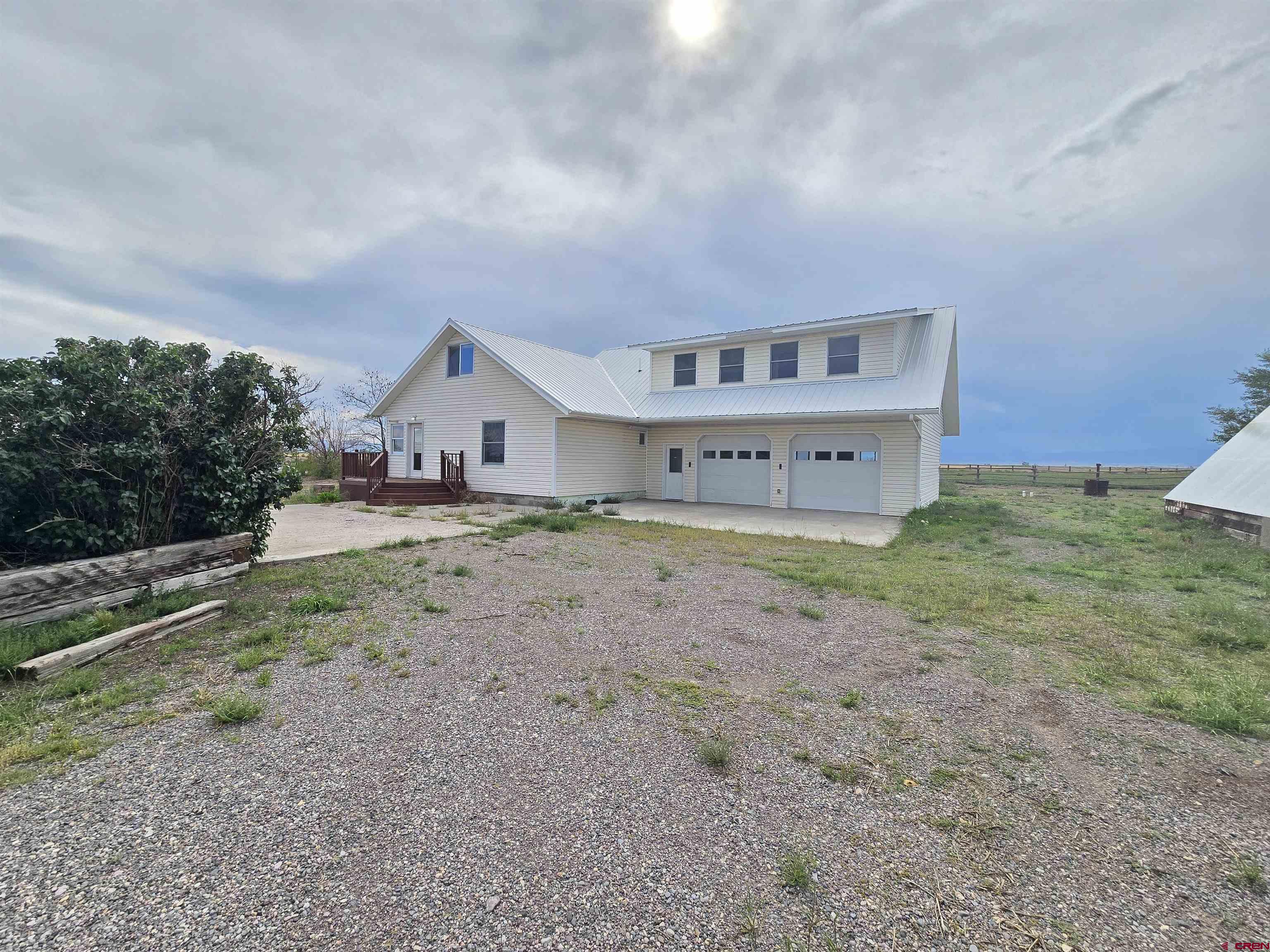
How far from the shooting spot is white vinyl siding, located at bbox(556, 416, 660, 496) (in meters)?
15.6

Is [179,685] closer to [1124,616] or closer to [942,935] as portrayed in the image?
[942,935]

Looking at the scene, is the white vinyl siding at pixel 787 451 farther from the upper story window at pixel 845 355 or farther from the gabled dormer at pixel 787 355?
the gabled dormer at pixel 787 355

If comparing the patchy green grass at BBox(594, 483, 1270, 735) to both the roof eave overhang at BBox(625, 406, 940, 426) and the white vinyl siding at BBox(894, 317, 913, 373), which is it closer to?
the roof eave overhang at BBox(625, 406, 940, 426)

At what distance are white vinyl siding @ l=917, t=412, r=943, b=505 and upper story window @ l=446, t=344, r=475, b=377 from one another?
44.8ft

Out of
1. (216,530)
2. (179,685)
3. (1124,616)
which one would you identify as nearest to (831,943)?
(179,685)

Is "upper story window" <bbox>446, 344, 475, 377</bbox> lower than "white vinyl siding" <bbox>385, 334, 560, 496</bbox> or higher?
higher

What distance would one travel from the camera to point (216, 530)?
20.9 feet

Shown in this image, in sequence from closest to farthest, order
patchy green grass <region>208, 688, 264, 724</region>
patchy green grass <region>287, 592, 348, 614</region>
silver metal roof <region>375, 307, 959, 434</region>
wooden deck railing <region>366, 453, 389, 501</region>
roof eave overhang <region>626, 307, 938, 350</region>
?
patchy green grass <region>208, 688, 264, 724</region> < patchy green grass <region>287, 592, 348, 614</region> < silver metal roof <region>375, 307, 959, 434</region> < roof eave overhang <region>626, 307, 938, 350</region> < wooden deck railing <region>366, 453, 389, 501</region>

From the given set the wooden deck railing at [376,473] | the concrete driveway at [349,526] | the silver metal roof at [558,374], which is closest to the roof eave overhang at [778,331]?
the silver metal roof at [558,374]

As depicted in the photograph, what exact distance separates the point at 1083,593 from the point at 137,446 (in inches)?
446

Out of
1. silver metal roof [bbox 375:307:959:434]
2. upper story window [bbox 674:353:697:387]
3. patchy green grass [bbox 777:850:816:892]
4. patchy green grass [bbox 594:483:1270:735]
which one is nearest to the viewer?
patchy green grass [bbox 777:850:816:892]

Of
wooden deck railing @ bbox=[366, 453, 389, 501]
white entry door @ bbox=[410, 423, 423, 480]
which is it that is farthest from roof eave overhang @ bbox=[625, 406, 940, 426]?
wooden deck railing @ bbox=[366, 453, 389, 501]

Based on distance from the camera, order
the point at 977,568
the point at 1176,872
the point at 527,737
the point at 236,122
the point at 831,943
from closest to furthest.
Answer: the point at 831,943
the point at 1176,872
the point at 527,737
the point at 977,568
the point at 236,122

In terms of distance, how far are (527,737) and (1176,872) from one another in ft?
10.1
